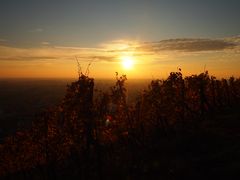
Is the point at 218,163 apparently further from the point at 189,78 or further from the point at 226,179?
the point at 189,78

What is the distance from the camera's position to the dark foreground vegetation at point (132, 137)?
1379 inches

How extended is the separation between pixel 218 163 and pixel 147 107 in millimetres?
26154

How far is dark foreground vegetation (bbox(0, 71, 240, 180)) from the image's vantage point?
35031mm

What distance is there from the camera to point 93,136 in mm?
34219

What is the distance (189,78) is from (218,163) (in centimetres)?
3487

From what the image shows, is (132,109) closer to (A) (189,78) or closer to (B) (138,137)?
(B) (138,137)

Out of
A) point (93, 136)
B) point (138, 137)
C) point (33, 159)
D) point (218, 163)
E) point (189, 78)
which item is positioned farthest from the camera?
point (189, 78)

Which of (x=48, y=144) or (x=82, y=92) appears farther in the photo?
(x=48, y=144)

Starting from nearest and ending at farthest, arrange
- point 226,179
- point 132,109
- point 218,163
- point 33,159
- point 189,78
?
point 226,179
point 218,163
point 33,159
point 132,109
point 189,78

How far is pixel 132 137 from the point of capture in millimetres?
57875

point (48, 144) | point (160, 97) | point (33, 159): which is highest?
point (160, 97)

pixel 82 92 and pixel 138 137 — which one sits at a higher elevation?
pixel 82 92

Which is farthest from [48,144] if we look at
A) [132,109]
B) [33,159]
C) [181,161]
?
[132,109]

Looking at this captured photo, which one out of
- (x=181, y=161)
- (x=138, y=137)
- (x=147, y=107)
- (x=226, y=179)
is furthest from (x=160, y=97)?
(x=226, y=179)
